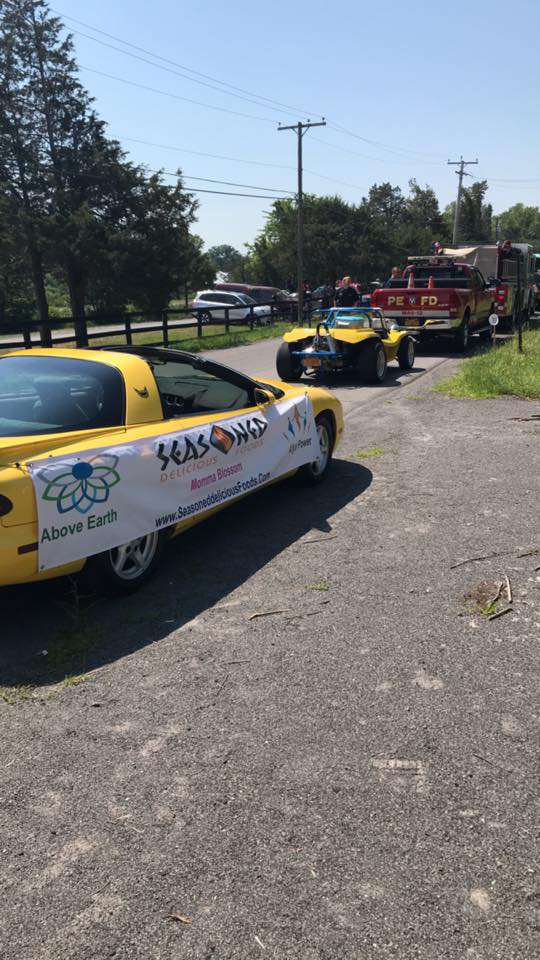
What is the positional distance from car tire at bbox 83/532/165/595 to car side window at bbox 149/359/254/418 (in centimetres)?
106

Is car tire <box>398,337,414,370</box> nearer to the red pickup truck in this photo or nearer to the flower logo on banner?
the red pickup truck

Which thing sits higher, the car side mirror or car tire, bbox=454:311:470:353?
car tire, bbox=454:311:470:353

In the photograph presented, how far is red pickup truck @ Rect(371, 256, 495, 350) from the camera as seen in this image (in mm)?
15688

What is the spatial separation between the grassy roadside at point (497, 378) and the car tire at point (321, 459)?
5040mm

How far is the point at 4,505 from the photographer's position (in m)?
3.39

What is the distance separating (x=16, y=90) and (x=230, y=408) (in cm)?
3707

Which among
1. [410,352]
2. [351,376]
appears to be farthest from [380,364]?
[410,352]

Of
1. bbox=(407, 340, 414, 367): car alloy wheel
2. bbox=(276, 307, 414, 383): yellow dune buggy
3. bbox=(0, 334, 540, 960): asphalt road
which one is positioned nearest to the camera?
bbox=(0, 334, 540, 960): asphalt road

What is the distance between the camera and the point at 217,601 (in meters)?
4.24

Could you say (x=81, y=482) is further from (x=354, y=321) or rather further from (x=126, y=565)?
(x=354, y=321)

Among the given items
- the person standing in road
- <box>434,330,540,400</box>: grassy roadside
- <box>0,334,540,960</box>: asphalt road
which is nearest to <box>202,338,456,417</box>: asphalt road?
<box>434,330,540,400</box>: grassy roadside

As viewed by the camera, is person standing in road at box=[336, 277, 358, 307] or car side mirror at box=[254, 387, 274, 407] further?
person standing in road at box=[336, 277, 358, 307]

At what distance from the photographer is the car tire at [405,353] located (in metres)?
14.3

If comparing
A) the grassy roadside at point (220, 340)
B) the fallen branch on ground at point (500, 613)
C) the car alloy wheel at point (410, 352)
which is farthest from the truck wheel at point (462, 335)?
the fallen branch on ground at point (500, 613)
